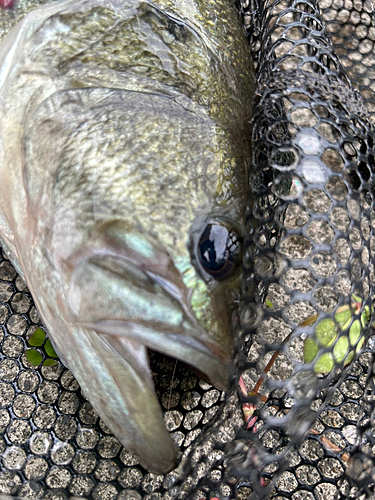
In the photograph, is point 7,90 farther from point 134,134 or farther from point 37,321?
point 37,321

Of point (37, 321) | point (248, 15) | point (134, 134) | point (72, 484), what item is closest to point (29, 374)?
point (37, 321)

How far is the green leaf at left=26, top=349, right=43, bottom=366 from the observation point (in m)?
1.61

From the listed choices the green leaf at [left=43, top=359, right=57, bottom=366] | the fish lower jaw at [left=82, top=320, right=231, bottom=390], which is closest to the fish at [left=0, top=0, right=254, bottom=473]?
the fish lower jaw at [left=82, top=320, right=231, bottom=390]

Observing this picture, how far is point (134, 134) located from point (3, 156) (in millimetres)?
478

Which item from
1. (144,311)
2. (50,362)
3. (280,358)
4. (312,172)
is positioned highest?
(312,172)

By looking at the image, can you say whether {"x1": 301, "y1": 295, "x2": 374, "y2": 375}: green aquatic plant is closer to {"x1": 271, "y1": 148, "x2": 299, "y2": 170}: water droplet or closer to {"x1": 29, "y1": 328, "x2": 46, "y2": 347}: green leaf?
{"x1": 271, "y1": 148, "x2": 299, "y2": 170}: water droplet

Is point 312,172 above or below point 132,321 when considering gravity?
above

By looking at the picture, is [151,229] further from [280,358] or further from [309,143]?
[280,358]

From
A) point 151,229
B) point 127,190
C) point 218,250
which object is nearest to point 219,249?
point 218,250

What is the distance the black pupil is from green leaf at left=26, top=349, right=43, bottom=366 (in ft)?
2.96

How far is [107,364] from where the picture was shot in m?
1.09

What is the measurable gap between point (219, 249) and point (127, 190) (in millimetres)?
289

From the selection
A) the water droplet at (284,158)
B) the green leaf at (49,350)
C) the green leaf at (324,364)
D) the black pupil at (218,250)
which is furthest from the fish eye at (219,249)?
the green leaf at (49,350)

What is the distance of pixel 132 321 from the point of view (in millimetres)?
1041
